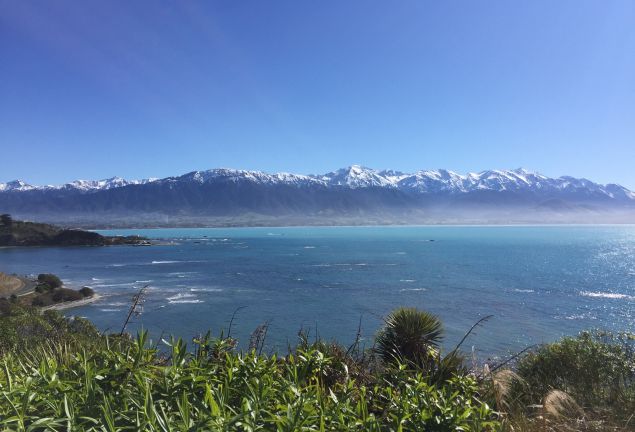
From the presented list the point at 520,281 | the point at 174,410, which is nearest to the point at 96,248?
the point at 520,281

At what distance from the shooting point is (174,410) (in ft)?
11.6

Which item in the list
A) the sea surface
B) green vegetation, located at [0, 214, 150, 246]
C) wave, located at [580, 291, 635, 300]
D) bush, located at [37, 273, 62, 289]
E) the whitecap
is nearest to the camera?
the sea surface

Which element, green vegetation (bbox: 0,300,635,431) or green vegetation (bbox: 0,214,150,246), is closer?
green vegetation (bbox: 0,300,635,431)

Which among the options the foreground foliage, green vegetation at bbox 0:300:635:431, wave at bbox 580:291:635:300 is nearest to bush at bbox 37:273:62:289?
green vegetation at bbox 0:300:635:431

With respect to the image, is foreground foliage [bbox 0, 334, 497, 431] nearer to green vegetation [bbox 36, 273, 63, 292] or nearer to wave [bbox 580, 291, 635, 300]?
wave [bbox 580, 291, 635, 300]

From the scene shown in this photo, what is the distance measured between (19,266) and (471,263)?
9391cm

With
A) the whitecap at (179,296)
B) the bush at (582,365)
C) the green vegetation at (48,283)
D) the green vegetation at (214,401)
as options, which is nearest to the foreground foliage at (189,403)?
the green vegetation at (214,401)

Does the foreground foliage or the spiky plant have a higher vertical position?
the foreground foliage

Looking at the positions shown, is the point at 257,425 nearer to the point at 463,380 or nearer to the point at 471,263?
the point at 463,380

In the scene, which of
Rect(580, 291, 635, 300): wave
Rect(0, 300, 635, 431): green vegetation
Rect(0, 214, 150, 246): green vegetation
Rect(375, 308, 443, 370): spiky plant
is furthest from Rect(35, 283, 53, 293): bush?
Rect(0, 214, 150, 246): green vegetation

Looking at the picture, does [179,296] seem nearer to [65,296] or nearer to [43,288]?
[65,296]

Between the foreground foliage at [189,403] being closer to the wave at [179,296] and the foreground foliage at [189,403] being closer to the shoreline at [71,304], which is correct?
the shoreline at [71,304]

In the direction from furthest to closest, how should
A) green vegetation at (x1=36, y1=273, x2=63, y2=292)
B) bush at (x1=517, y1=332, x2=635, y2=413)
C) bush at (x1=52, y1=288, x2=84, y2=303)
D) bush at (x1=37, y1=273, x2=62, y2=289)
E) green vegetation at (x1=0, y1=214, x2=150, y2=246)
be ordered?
green vegetation at (x1=0, y1=214, x2=150, y2=246) < bush at (x1=37, y1=273, x2=62, y2=289) < green vegetation at (x1=36, y1=273, x2=63, y2=292) < bush at (x1=52, y1=288, x2=84, y2=303) < bush at (x1=517, y1=332, x2=635, y2=413)

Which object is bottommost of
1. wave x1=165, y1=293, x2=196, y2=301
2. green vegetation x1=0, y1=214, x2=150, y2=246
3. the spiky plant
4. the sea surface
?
wave x1=165, y1=293, x2=196, y2=301
